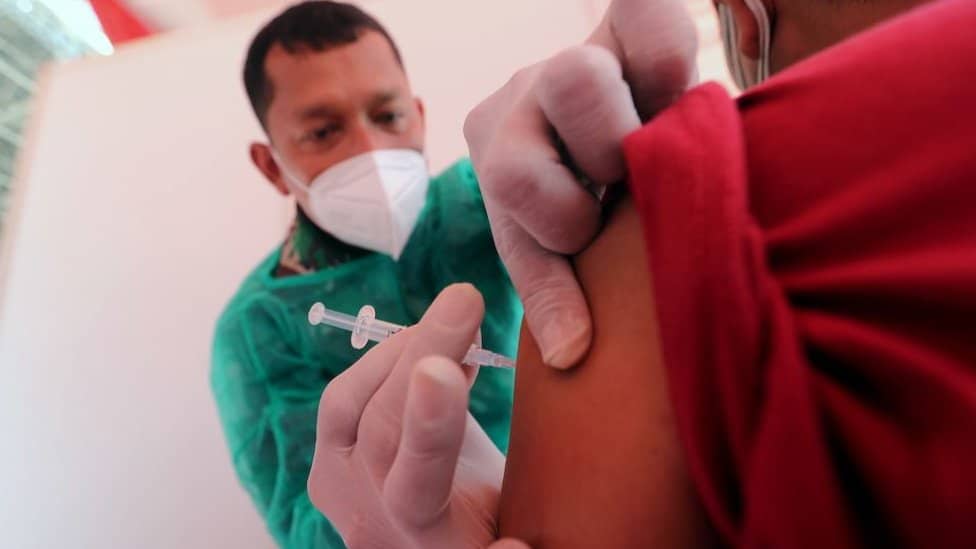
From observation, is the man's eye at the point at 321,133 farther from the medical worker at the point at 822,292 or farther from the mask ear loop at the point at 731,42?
the medical worker at the point at 822,292

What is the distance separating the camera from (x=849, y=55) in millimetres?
363

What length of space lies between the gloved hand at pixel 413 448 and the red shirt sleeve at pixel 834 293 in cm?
17

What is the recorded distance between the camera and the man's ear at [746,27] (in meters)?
0.73

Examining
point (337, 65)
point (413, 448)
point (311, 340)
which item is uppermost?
point (337, 65)

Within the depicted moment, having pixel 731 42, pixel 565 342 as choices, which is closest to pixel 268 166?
pixel 731 42

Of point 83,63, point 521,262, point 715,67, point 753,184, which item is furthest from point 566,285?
point 83,63

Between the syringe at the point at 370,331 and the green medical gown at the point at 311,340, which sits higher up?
the syringe at the point at 370,331

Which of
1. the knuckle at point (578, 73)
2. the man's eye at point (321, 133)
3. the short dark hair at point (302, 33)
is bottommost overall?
the man's eye at point (321, 133)

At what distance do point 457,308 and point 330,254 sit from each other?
2.09 feet

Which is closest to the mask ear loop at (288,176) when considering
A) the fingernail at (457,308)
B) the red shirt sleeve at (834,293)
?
the fingernail at (457,308)

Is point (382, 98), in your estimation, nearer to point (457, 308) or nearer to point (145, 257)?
point (145, 257)

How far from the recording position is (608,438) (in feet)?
1.29

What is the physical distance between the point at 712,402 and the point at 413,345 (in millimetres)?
275

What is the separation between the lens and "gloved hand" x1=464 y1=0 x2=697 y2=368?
45cm
